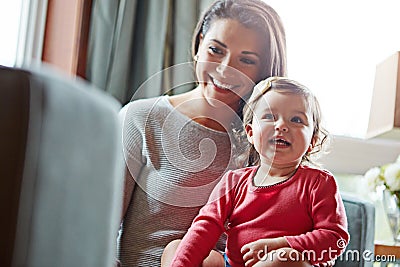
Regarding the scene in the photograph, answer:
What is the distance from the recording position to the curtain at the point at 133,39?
1.57 m

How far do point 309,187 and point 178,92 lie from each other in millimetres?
382

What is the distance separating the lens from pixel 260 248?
1.28 m

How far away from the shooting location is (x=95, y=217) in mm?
654

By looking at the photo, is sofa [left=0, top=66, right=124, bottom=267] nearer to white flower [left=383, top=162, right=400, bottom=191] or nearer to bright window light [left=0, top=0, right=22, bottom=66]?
white flower [left=383, top=162, right=400, bottom=191]

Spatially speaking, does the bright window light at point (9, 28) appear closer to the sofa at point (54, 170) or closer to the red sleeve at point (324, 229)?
the red sleeve at point (324, 229)

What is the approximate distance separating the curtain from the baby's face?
34cm

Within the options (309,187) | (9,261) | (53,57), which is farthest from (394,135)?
(9,261)

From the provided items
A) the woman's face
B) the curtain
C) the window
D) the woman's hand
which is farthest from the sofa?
the window

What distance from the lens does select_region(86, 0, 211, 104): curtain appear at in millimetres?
1567

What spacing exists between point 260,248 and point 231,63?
424 mm

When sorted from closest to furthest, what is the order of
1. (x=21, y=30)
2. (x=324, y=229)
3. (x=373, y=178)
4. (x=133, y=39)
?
(x=324, y=229) → (x=373, y=178) → (x=133, y=39) → (x=21, y=30)

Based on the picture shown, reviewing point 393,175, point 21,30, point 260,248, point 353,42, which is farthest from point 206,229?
point 21,30

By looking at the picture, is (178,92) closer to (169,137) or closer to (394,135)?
(169,137)

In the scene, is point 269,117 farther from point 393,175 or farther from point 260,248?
point 393,175
